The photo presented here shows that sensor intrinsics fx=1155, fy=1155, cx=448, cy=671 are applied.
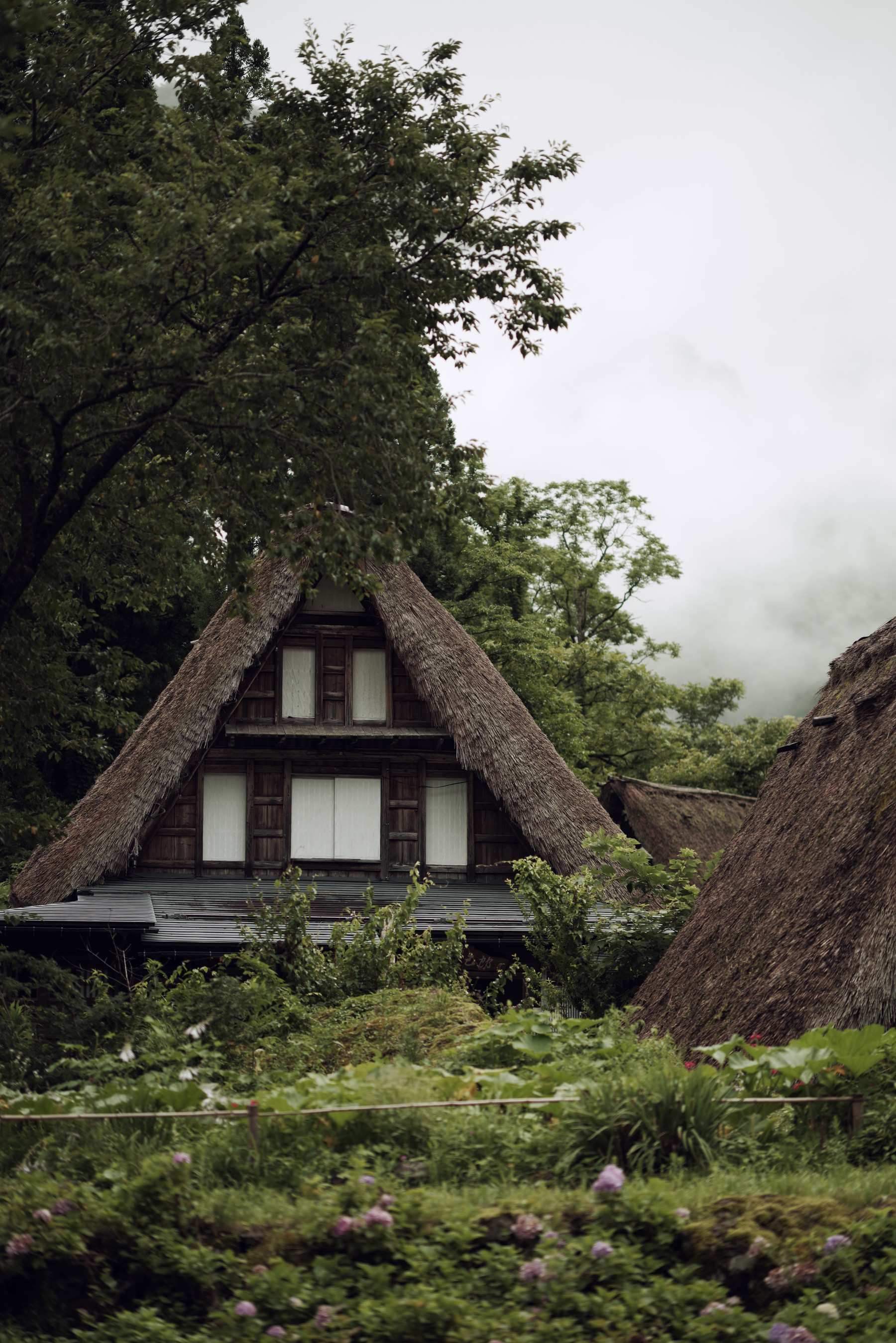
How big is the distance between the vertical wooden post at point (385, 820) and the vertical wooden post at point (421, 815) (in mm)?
426

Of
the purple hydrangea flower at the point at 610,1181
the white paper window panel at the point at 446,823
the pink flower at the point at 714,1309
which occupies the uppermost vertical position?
the white paper window panel at the point at 446,823

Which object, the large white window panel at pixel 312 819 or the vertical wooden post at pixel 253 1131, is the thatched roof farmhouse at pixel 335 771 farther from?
the vertical wooden post at pixel 253 1131

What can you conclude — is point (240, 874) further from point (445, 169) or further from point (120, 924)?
point (445, 169)

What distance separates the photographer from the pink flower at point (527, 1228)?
4.24m

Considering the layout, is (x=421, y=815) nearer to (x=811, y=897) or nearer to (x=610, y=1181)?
(x=811, y=897)

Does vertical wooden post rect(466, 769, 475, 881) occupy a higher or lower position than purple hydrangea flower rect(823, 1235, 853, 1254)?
higher

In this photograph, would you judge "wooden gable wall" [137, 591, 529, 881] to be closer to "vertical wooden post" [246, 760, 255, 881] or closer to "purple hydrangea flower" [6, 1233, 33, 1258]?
"vertical wooden post" [246, 760, 255, 881]

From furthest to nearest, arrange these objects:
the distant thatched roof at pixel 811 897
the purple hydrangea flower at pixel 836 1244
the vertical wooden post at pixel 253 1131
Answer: the distant thatched roof at pixel 811 897
the vertical wooden post at pixel 253 1131
the purple hydrangea flower at pixel 836 1244

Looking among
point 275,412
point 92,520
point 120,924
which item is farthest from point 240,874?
point 275,412

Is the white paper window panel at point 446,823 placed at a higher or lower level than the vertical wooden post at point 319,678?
lower

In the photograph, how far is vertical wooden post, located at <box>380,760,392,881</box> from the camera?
16641mm

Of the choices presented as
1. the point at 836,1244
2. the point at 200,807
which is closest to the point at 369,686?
the point at 200,807

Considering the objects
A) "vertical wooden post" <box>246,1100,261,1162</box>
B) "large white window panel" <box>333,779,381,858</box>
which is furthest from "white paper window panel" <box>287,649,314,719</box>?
"vertical wooden post" <box>246,1100,261,1162</box>

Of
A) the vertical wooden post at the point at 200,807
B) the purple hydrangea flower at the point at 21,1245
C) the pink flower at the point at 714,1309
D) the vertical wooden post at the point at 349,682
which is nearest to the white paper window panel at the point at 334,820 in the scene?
the vertical wooden post at the point at 349,682
